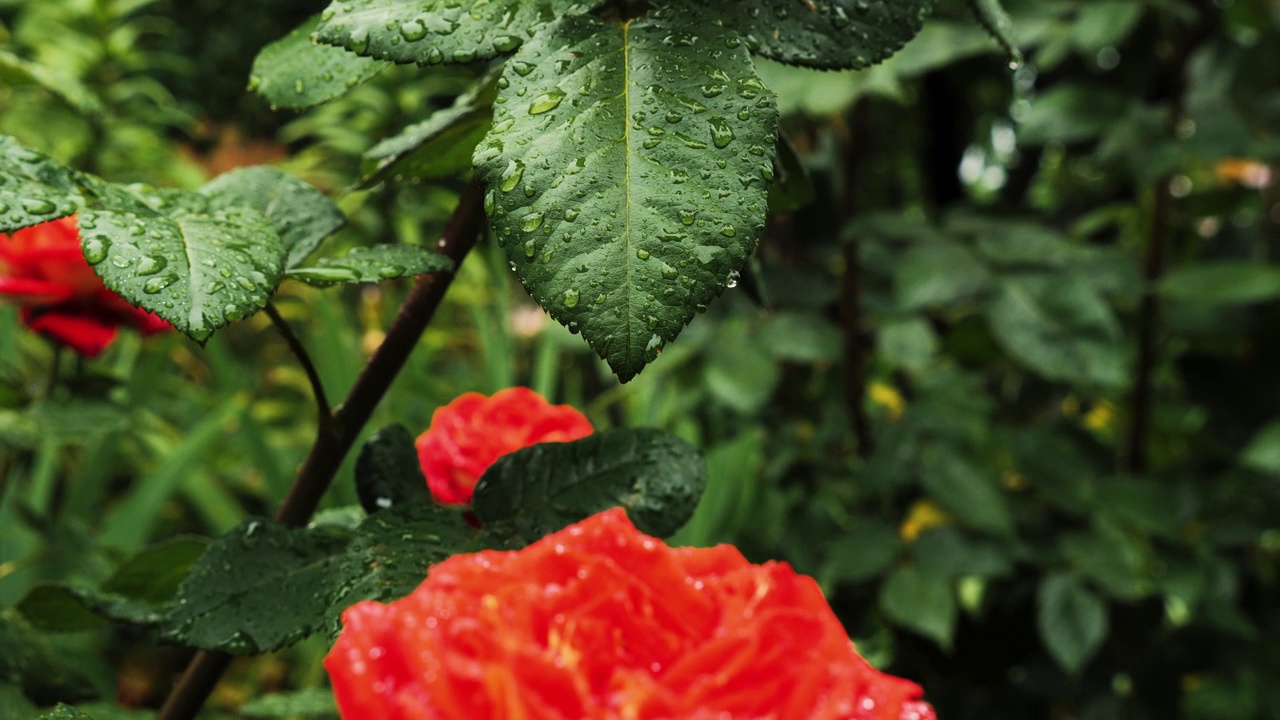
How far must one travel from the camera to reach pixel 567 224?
252 millimetres

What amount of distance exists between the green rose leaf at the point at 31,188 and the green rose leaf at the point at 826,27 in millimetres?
185

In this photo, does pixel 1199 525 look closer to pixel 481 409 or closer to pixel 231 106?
pixel 481 409

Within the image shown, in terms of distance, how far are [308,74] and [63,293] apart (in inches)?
15.1

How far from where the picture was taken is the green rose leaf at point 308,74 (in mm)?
350

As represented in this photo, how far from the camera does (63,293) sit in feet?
2.13

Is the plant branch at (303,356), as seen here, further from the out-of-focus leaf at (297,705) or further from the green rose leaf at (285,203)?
the out-of-focus leaf at (297,705)

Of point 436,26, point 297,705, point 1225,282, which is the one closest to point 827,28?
point 436,26

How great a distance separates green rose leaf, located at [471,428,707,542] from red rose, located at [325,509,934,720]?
0.23ft

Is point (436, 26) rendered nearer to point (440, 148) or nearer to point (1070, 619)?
point (440, 148)

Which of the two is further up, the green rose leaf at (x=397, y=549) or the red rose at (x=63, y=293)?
the green rose leaf at (x=397, y=549)

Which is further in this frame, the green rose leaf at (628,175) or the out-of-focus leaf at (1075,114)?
the out-of-focus leaf at (1075,114)

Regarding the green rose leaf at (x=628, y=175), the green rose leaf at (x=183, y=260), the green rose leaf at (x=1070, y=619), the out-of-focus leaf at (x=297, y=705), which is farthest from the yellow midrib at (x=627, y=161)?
the green rose leaf at (x=1070, y=619)

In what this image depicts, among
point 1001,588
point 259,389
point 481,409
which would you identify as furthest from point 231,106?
point 481,409

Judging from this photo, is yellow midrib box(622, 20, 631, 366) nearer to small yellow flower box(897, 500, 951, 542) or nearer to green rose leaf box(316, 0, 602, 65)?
green rose leaf box(316, 0, 602, 65)
